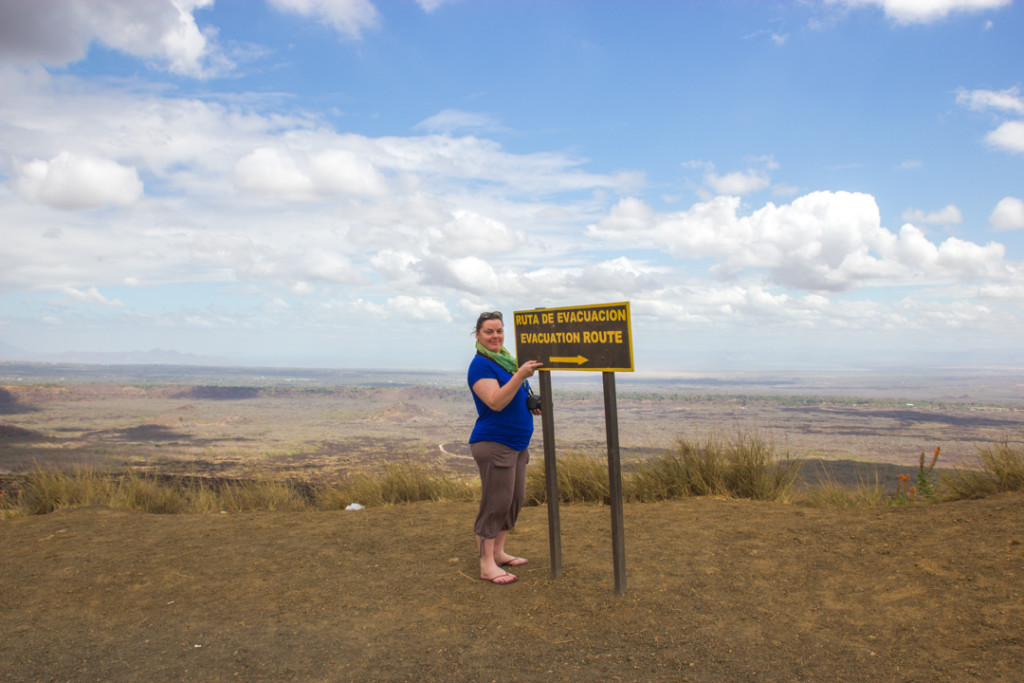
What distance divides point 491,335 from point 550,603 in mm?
1838

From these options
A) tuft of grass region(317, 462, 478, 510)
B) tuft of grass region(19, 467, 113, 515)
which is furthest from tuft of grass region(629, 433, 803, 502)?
tuft of grass region(19, 467, 113, 515)

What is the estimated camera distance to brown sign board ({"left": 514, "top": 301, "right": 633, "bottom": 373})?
13.8 ft

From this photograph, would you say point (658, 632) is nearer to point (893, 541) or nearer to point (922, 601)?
point (922, 601)

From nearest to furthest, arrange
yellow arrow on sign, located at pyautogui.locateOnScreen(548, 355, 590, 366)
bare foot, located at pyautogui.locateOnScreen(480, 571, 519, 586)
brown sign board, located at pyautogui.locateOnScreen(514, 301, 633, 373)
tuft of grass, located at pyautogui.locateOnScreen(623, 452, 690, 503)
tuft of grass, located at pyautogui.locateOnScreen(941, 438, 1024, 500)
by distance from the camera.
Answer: brown sign board, located at pyautogui.locateOnScreen(514, 301, 633, 373), yellow arrow on sign, located at pyautogui.locateOnScreen(548, 355, 590, 366), bare foot, located at pyautogui.locateOnScreen(480, 571, 519, 586), tuft of grass, located at pyautogui.locateOnScreen(941, 438, 1024, 500), tuft of grass, located at pyautogui.locateOnScreen(623, 452, 690, 503)

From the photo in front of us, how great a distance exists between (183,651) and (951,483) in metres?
7.45

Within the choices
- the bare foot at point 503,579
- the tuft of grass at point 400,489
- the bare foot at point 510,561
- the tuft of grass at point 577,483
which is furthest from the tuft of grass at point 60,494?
the bare foot at point 503,579

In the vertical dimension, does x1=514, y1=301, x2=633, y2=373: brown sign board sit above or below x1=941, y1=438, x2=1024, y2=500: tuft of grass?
above

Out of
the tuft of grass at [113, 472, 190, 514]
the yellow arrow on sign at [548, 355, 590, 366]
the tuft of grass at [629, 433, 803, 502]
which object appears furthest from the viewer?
the tuft of grass at [113, 472, 190, 514]

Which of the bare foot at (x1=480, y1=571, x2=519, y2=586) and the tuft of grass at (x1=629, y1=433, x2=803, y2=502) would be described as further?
the tuft of grass at (x1=629, y1=433, x2=803, y2=502)

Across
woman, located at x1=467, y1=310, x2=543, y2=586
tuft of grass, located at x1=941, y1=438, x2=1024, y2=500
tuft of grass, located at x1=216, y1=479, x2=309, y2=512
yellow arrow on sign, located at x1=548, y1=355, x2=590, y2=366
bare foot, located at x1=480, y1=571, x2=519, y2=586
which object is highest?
yellow arrow on sign, located at x1=548, y1=355, x2=590, y2=366

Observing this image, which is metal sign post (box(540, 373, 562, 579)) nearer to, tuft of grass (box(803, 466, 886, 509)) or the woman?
the woman

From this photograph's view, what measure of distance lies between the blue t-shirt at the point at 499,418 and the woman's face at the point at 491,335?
10cm

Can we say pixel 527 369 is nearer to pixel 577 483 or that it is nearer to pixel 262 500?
pixel 577 483

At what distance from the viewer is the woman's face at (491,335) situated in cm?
462
